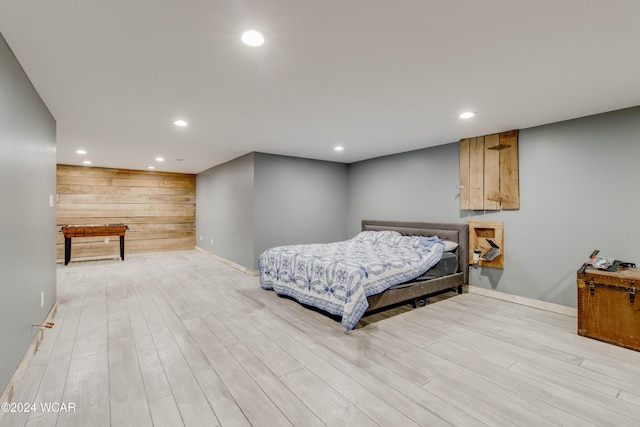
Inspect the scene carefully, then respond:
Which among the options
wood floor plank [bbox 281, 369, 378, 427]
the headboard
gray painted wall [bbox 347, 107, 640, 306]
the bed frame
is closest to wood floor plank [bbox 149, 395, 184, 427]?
wood floor plank [bbox 281, 369, 378, 427]

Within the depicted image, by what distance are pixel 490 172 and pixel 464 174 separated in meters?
0.38

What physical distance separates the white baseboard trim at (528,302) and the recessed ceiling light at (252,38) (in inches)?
171

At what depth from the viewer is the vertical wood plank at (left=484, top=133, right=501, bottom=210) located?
420 centimetres

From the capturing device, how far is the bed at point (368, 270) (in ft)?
10.5

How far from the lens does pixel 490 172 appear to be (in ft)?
14.0

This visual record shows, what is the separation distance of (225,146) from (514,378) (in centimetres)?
486

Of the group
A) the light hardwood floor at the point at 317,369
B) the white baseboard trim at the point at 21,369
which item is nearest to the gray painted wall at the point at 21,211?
the white baseboard trim at the point at 21,369

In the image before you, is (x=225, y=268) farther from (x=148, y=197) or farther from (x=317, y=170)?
(x=148, y=197)

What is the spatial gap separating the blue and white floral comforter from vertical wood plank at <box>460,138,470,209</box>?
28.8 inches

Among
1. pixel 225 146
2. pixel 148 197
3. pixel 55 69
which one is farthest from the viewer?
pixel 148 197

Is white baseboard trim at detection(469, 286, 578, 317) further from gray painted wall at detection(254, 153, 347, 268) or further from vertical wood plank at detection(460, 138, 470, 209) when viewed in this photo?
gray painted wall at detection(254, 153, 347, 268)

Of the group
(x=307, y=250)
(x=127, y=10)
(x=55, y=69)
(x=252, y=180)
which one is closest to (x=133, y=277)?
(x=252, y=180)

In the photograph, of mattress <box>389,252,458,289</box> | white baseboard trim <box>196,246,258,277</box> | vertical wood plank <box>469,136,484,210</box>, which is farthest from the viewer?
white baseboard trim <box>196,246,258,277</box>

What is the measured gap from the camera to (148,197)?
8078mm
